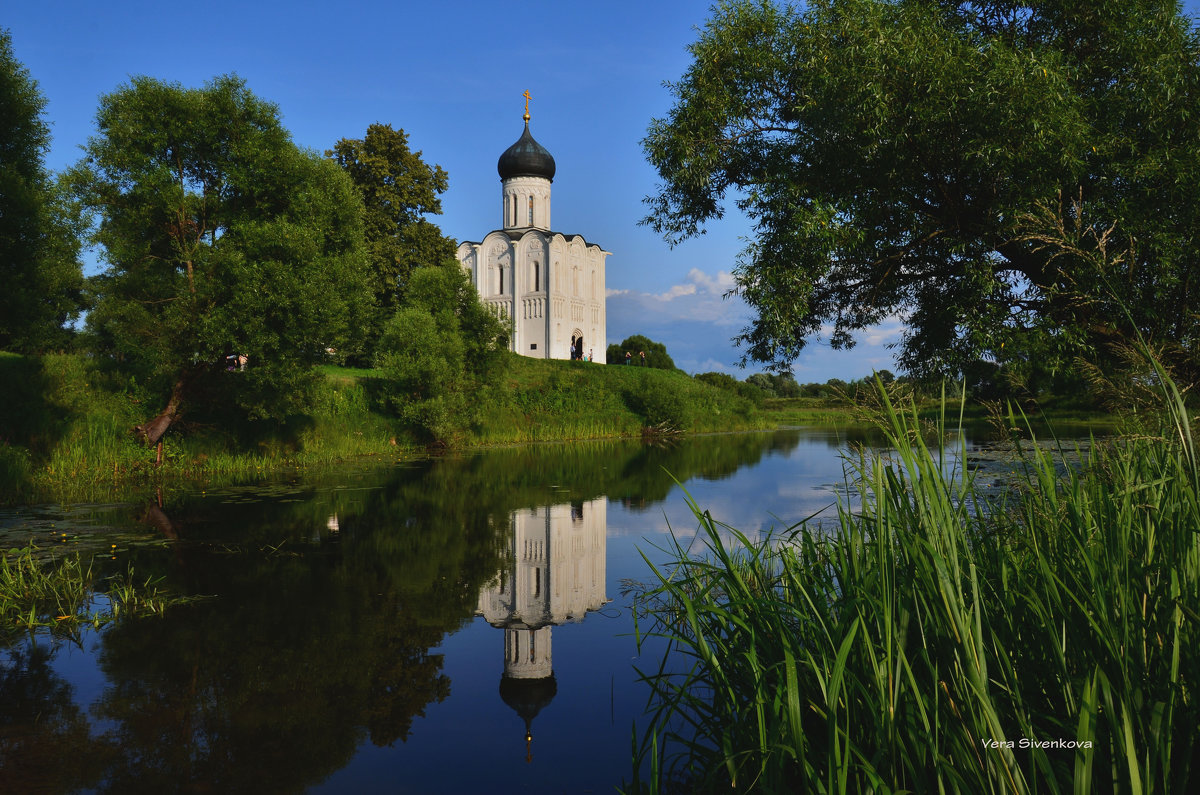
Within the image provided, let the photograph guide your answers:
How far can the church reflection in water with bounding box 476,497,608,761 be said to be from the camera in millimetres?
4477

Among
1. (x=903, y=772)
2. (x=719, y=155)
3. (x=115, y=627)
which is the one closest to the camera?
(x=903, y=772)

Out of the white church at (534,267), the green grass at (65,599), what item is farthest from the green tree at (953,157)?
the white church at (534,267)

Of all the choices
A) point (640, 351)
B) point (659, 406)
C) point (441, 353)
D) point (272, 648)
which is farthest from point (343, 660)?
point (640, 351)

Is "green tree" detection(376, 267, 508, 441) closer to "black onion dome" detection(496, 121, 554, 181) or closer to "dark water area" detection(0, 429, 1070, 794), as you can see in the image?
"dark water area" detection(0, 429, 1070, 794)

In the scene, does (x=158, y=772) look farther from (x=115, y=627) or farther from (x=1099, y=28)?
(x=1099, y=28)

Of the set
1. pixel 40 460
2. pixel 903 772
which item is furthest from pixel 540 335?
pixel 903 772

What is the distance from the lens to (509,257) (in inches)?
1825

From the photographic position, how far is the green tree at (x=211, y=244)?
12.3m

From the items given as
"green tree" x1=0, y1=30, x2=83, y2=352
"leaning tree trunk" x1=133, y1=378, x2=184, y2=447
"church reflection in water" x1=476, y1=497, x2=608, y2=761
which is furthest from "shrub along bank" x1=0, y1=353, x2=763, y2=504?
"church reflection in water" x1=476, y1=497, x2=608, y2=761

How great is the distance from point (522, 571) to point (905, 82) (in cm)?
588

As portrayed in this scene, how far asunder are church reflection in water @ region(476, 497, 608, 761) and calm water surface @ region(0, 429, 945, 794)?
0.08ft

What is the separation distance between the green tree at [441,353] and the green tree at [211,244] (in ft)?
19.5

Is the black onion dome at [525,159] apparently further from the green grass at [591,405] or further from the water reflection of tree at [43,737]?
the water reflection of tree at [43,737]

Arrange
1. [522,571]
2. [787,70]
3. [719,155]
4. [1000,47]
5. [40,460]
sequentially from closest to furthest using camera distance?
[1000,47] → [522,571] → [787,70] → [719,155] → [40,460]
